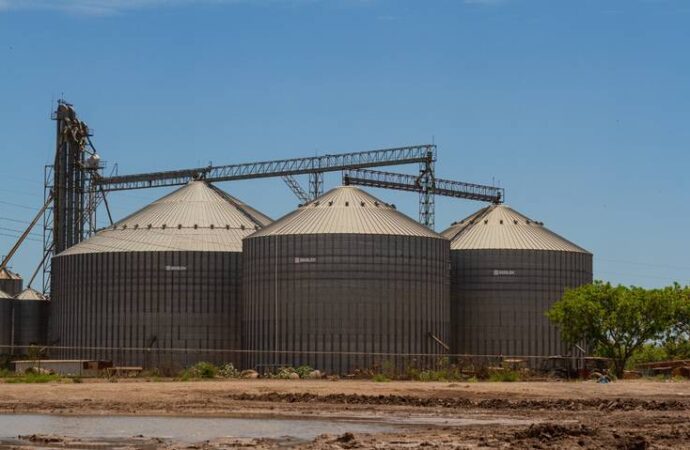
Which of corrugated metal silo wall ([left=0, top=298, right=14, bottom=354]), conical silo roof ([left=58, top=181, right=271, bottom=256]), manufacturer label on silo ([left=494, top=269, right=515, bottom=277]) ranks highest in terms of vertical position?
conical silo roof ([left=58, top=181, right=271, bottom=256])

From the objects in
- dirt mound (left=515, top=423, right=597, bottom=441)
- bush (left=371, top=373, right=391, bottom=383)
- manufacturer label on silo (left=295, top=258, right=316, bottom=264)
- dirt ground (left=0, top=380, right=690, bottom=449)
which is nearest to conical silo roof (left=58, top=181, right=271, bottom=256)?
manufacturer label on silo (left=295, top=258, right=316, bottom=264)

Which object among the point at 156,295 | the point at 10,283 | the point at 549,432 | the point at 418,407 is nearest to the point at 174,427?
the point at 549,432

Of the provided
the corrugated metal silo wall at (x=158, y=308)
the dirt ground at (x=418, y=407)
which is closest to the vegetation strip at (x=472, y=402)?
the dirt ground at (x=418, y=407)

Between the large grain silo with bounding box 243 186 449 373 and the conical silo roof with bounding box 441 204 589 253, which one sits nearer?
the large grain silo with bounding box 243 186 449 373

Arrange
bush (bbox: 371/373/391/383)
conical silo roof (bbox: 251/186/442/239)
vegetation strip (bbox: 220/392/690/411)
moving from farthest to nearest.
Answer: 1. conical silo roof (bbox: 251/186/442/239)
2. bush (bbox: 371/373/391/383)
3. vegetation strip (bbox: 220/392/690/411)

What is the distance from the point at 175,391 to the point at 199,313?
137 ft

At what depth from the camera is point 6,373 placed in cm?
9056

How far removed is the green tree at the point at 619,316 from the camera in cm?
9974

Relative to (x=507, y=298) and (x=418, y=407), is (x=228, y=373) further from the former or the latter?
(x=418, y=407)

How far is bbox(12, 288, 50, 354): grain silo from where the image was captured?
129m

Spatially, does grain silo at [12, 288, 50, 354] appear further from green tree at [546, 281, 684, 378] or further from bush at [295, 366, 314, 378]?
green tree at [546, 281, 684, 378]

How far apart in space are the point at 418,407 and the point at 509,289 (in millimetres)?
58125

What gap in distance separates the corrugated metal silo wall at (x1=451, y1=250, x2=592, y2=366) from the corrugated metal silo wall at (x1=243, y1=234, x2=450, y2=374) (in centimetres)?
1054

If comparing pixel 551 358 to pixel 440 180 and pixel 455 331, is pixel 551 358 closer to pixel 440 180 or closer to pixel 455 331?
pixel 455 331
